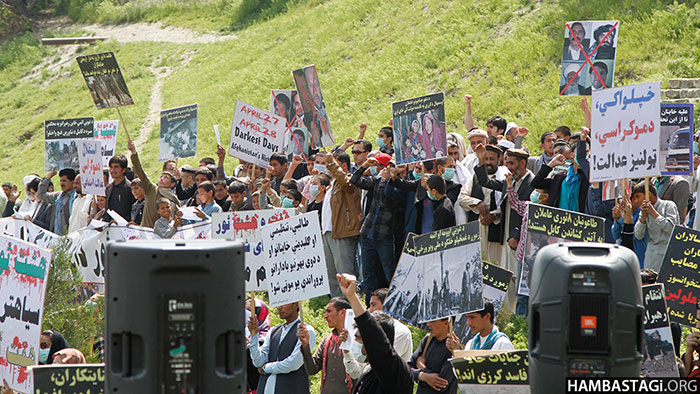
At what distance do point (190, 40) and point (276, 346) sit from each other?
3550 cm

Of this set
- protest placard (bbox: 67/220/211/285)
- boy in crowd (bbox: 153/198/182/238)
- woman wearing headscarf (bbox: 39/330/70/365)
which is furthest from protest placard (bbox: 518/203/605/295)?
boy in crowd (bbox: 153/198/182/238)

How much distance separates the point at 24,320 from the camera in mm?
8062

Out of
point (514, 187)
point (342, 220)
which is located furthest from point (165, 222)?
point (514, 187)

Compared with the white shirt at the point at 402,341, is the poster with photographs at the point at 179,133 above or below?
above

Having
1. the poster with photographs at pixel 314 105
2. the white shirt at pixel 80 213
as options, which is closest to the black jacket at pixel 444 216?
the poster with photographs at pixel 314 105

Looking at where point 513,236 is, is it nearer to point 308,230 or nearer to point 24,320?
point 308,230

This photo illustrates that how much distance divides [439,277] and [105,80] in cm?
876

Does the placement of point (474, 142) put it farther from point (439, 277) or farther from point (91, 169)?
point (91, 169)

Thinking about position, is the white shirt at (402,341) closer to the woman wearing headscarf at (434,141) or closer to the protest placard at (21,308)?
the protest placard at (21,308)

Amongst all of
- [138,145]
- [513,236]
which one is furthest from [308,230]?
[138,145]

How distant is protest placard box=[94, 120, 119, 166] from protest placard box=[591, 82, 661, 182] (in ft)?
37.0

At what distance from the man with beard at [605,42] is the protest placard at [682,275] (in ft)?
14.6

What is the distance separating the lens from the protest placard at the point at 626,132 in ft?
30.0

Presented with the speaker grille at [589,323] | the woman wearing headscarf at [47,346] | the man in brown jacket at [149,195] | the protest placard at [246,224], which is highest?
the man in brown jacket at [149,195]
